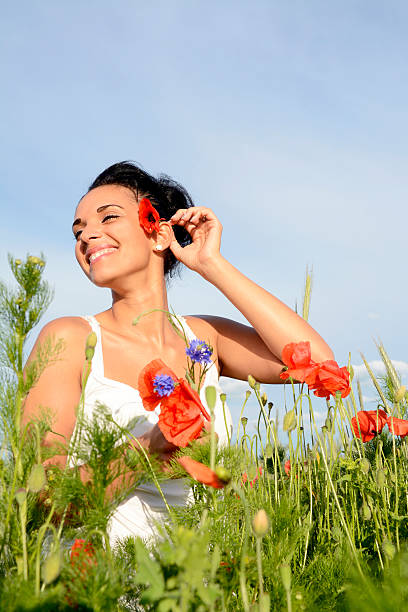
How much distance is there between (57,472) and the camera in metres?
0.93

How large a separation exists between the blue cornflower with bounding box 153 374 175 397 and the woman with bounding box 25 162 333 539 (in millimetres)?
564

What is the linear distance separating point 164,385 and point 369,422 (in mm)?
727

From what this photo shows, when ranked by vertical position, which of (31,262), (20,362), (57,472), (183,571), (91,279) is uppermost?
(91,279)

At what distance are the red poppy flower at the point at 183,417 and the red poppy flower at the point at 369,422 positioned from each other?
674 mm

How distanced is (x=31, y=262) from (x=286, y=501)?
819mm

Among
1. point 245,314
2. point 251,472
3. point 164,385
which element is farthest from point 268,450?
point 245,314

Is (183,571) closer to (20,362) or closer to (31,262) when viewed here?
(20,362)

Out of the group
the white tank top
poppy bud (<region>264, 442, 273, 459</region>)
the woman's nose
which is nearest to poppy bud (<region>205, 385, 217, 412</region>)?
poppy bud (<region>264, 442, 273, 459</region>)

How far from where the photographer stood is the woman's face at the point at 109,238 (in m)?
1.95

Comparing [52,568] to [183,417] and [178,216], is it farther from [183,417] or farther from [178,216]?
[178,216]

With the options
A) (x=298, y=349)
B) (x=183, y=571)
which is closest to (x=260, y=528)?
(x=183, y=571)

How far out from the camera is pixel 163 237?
7.27ft

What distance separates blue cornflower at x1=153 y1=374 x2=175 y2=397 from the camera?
112 cm

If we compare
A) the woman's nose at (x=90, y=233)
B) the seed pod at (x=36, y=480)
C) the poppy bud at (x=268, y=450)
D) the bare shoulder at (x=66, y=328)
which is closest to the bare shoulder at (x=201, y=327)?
the bare shoulder at (x=66, y=328)
